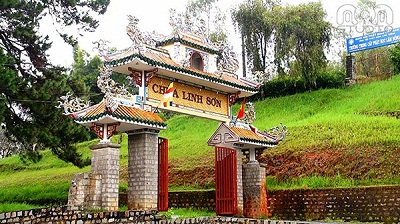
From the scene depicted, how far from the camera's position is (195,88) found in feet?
45.5

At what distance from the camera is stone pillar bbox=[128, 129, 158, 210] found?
11648 mm

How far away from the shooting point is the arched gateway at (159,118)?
11.0 metres

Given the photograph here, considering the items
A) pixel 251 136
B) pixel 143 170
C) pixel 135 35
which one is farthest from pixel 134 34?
pixel 251 136

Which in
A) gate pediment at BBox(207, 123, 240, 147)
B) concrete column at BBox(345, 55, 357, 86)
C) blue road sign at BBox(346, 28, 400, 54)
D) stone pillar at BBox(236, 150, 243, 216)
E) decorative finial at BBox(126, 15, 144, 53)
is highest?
blue road sign at BBox(346, 28, 400, 54)

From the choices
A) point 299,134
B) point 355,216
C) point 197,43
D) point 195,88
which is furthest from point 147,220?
point 299,134

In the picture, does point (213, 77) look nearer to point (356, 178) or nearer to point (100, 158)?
point (100, 158)

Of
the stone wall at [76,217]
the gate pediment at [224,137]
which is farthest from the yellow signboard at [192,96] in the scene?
the stone wall at [76,217]

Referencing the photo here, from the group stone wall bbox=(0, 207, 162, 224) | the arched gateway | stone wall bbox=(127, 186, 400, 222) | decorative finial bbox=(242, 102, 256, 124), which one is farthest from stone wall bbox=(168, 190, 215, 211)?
stone wall bbox=(0, 207, 162, 224)

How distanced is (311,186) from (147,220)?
677 centimetres

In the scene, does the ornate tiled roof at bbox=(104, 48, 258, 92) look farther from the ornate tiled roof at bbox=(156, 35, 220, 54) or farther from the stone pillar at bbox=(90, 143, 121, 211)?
the stone pillar at bbox=(90, 143, 121, 211)

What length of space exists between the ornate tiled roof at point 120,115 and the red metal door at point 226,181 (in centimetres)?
317

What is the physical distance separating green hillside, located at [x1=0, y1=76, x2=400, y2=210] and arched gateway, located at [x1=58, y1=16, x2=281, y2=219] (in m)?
2.71

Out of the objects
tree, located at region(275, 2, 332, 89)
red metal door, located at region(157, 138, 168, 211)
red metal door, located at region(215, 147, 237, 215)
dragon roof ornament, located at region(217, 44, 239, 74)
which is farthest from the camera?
tree, located at region(275, 2, 332, 89)

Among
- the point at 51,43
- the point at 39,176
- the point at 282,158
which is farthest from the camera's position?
the point at 39,176
